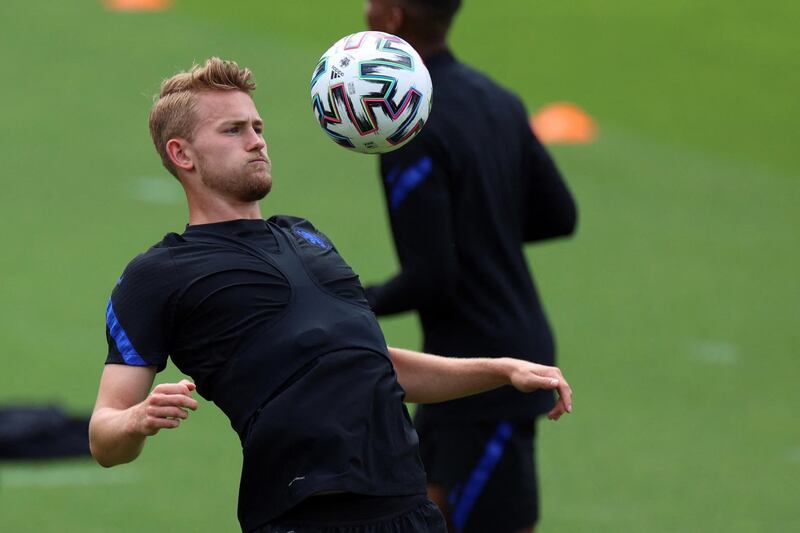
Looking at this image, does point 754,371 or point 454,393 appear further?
point 754,371

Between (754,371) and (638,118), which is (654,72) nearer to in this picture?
(638,118)

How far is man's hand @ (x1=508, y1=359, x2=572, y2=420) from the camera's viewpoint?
14.7 feet

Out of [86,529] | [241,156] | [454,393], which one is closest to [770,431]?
[86,529]

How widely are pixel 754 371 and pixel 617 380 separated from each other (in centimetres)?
99

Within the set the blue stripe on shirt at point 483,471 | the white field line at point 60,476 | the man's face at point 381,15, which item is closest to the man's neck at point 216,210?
the man's face at point 381,15

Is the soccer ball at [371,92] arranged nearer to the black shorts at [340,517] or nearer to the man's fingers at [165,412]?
the black shorts at [340,517]

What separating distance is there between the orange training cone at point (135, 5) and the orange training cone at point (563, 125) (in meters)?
5.02

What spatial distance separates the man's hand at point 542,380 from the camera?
449 cm

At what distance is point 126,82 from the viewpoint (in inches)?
634

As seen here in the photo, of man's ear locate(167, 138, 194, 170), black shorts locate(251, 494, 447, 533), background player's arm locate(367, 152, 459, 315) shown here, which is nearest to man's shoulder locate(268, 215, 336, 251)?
man's ear locate(167, 138, 194, 170)

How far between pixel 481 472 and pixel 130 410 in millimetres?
2180

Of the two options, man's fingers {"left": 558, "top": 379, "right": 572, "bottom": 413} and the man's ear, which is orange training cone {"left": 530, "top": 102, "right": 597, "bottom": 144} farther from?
the man's ear

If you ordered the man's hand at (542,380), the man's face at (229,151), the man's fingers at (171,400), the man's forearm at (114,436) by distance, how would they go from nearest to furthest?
the man's fingers at (171,400)
the man's forearm at (114,436)
the man's face at (229,151)
the man's hand at (542,380)

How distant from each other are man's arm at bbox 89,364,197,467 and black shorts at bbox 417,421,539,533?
1.86 meters
